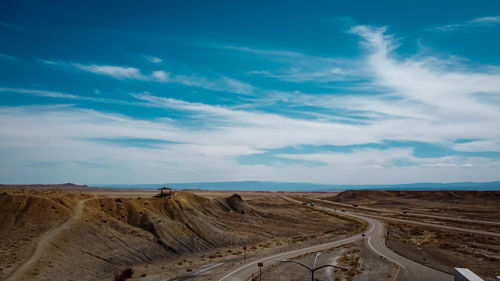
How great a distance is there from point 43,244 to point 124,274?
1351 centimetres

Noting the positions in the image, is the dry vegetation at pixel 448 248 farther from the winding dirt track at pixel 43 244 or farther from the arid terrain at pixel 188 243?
the winding dirt track at pixel 43 244

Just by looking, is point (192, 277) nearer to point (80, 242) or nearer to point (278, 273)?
point (278, 273)

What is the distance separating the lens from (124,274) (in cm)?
5256

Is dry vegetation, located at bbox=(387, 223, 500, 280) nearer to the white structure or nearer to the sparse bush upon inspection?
the white structure

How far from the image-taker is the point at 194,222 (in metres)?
82.9

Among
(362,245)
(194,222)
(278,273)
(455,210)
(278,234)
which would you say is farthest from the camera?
(455,210)

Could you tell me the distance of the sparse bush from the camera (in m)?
50.9

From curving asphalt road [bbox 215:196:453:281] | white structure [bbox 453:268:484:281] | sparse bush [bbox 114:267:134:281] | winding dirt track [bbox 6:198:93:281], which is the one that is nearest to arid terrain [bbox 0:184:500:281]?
winding dirt track [bbox 6:198:93:281]

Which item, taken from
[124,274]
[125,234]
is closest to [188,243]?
[125,234]

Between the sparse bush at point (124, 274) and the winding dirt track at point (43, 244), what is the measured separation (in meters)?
11.5

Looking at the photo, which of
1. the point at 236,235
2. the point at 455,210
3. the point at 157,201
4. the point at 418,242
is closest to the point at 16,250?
the point at 157,201

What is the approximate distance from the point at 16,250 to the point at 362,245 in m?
66.2

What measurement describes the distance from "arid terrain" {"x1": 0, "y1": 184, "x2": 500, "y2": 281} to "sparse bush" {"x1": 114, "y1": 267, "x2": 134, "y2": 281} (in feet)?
1.98

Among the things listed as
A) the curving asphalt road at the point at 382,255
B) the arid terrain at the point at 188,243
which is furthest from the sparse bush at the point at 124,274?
the curving asphalt road at the point at 382,255
